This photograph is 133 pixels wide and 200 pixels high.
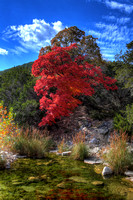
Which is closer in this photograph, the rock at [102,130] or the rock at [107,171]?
the rock at [107,171]

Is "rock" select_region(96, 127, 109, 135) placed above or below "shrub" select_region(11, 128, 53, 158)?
above

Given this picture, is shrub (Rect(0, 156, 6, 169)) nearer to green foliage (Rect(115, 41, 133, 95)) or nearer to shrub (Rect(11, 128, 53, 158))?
shrub (Rect(11, 128, 53, 158))

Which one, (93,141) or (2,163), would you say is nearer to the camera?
(2,163)

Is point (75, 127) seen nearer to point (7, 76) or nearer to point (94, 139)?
point (94, 139)

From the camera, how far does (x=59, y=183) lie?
327 cm

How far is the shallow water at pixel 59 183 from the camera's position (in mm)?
2770

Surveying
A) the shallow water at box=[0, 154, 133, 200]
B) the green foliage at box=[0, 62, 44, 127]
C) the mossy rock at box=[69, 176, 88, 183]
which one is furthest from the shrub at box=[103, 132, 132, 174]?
the green foliage at box=[0, 62, 44, 127]

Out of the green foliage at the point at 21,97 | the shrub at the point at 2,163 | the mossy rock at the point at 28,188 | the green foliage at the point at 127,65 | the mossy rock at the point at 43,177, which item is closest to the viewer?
the mossy rock at the point at 28,188

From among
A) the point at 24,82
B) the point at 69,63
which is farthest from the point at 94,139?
the point at 24,82

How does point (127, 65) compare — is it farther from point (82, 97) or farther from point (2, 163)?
point (2, 163)

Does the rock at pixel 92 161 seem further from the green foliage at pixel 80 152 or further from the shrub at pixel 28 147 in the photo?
the shrub at pixel 28 147

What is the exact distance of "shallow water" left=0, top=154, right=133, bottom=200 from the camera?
Answer: 2.77 metres

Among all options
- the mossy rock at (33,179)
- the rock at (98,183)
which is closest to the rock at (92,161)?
the rock at (98,183)

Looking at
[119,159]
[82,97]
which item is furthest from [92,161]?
[82,97]
